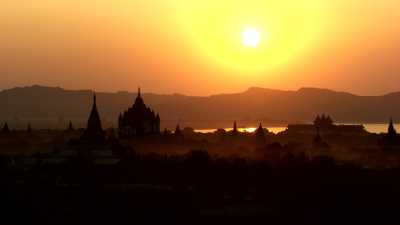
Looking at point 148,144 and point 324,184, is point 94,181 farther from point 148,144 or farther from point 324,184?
point 148,144

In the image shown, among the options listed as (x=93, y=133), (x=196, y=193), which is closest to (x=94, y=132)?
(x=93, y=133)

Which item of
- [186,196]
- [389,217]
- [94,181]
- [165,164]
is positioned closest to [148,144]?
[165,164]

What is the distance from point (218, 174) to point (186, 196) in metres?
10.6

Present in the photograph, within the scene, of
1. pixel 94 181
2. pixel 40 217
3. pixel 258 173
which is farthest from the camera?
pixel 258 173

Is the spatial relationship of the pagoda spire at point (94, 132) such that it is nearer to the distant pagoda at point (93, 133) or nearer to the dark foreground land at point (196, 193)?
the distant pagoda at point (93, 133)

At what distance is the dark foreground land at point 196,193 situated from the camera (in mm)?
54188

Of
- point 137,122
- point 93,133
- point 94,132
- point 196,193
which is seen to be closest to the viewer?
point 196,193

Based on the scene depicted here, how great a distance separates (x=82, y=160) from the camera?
73938 mm

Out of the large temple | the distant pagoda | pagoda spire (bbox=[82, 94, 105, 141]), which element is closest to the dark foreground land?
the distant pagoda

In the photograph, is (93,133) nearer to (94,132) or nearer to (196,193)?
(94,132)

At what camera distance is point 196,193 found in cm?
6209

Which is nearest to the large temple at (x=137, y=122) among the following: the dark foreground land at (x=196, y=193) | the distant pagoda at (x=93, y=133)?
the distant pagoda at (x=93, y=133)

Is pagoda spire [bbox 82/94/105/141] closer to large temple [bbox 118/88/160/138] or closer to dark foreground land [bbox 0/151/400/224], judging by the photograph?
dark foreground land [bbox 0/151/400/224]

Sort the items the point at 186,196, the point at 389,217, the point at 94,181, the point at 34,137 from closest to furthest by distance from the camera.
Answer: the point at 389,217 → the point at 186,196 → the point at 94,181 → the point at 34,137
